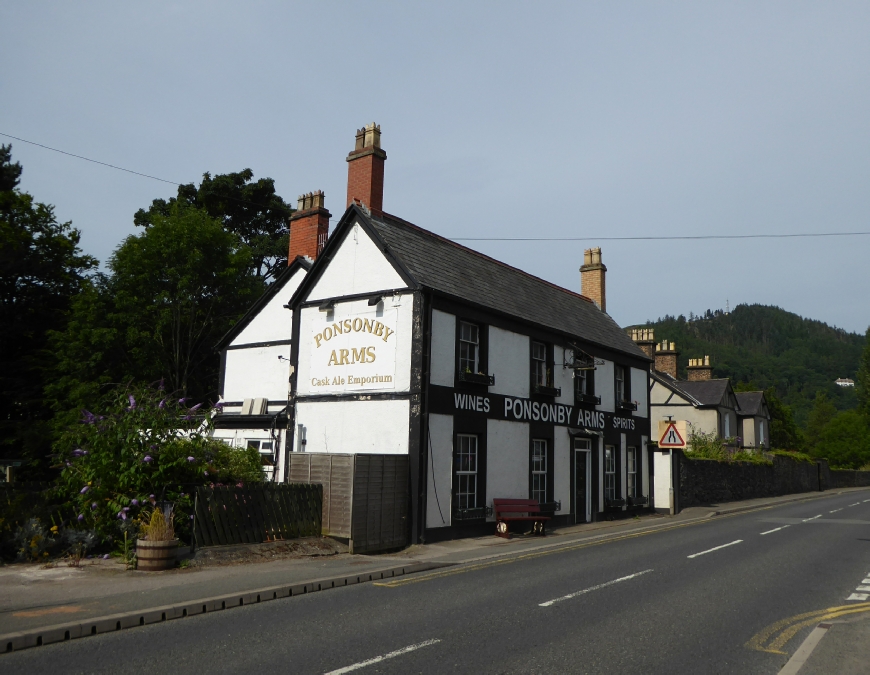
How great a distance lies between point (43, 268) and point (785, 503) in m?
37.5

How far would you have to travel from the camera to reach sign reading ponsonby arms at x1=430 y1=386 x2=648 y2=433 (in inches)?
696

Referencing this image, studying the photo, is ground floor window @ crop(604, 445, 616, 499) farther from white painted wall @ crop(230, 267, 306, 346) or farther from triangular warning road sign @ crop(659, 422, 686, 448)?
A: white painted wall @ crop(230, 267, 306, 346)

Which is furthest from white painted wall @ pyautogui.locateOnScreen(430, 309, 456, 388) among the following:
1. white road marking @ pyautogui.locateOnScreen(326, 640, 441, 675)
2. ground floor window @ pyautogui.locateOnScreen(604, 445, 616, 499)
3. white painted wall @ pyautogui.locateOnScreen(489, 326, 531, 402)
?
white road marking @ pyautogui.locateOnScreen(326, 640, 441, 675)

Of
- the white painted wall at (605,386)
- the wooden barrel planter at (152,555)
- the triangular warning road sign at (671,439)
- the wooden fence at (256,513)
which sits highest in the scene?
the white painted wall at (605,386)

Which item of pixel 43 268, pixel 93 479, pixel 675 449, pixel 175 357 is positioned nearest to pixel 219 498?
pixel 93 479

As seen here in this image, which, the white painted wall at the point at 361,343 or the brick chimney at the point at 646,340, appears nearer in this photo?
the white painted wall at the point at 361,343

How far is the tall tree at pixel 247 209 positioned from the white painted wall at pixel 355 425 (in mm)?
27201

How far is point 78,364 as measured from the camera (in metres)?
32.8

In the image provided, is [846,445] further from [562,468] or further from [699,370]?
[562,468]

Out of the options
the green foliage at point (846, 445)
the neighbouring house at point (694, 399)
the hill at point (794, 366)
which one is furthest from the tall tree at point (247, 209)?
the hill at point (794, 366)

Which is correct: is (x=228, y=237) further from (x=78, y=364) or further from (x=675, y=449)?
(x=675, y=449)

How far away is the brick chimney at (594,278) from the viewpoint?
30062 millimetres

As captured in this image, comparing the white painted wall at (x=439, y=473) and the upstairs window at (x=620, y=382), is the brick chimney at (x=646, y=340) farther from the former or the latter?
the white painted wall at (x=439, y=473)

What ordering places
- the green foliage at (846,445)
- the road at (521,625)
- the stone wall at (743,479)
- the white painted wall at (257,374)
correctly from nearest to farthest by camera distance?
the road at (521,625), the white painted wall at (257,374), the stone wall at (743,479), the green foliage at (846,445)
